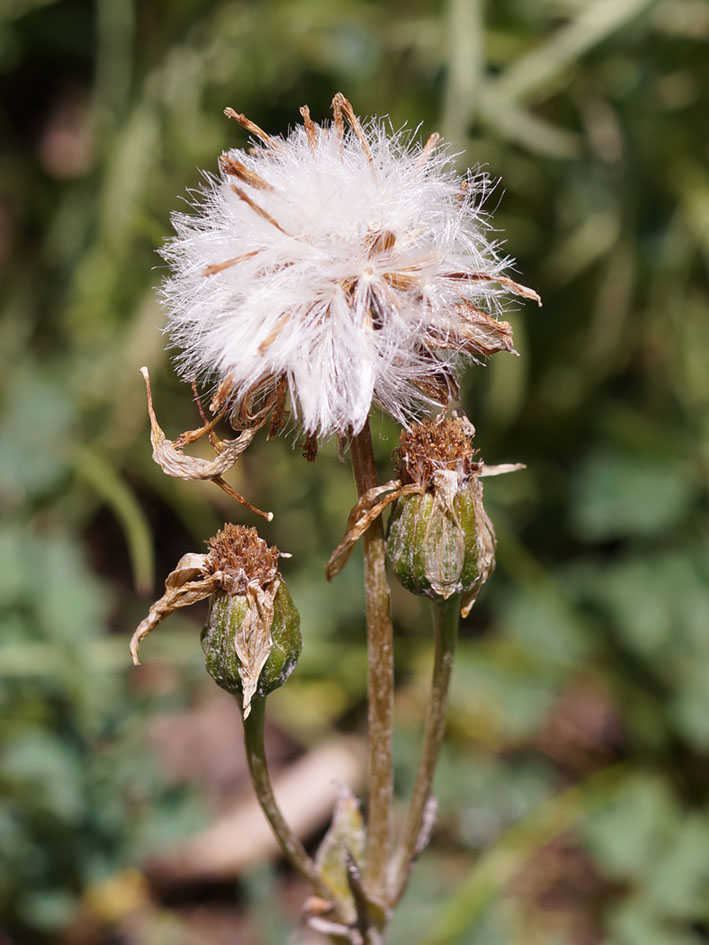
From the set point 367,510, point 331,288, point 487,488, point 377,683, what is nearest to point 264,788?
point 377,683

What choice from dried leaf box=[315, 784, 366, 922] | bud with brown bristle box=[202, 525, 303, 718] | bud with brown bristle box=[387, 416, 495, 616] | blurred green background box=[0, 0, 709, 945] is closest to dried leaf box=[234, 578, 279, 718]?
bud with brown bristle box=[202, 525, 303, 718]

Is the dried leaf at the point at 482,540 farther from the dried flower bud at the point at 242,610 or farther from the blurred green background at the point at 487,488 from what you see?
the blurred green background at the point at 487,488

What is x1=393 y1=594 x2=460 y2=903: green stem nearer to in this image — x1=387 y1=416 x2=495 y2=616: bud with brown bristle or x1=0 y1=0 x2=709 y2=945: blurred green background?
x1=387 y1=416 x2=495 y2=616: bud with brown bristle

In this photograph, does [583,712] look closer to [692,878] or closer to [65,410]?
[692,878]

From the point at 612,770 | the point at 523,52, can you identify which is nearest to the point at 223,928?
the point at 612,770

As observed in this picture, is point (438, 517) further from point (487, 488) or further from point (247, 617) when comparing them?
point (487, 488)

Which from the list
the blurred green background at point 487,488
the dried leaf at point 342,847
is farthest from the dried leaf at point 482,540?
the blurred green background at point 487,488
